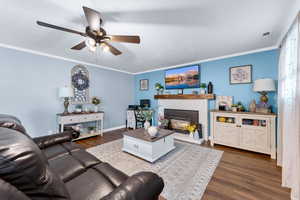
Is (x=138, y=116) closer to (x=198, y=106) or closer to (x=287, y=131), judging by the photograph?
(x=198, y=106)

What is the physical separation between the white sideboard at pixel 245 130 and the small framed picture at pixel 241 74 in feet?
2.93

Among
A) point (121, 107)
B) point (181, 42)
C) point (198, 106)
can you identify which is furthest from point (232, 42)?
point (121, 107)

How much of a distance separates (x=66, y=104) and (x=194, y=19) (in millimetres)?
3599

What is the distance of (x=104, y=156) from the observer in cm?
251

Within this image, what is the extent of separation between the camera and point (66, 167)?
1.28m

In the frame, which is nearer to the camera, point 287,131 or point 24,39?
point 287,131

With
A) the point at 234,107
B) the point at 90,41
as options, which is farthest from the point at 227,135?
the point at 90,41

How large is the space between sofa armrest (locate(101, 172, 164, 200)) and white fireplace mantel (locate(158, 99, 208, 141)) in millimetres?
2862

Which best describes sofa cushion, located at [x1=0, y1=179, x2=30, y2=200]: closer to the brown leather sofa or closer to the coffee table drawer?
the brown leather sofa

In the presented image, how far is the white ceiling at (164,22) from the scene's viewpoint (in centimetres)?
150

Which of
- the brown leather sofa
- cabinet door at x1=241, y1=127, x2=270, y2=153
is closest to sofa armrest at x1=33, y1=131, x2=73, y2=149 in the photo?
the brown leather sofa

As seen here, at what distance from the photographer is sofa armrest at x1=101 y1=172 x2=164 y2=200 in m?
0.76

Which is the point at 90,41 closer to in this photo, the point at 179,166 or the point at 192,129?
the point at 179,166

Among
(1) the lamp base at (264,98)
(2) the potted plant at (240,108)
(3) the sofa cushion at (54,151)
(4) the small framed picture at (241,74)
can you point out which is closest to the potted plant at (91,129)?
(3) the sofa cushion at (54,151)
